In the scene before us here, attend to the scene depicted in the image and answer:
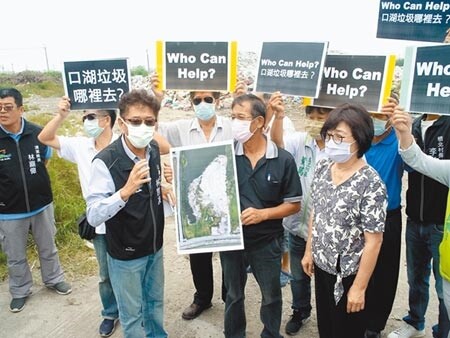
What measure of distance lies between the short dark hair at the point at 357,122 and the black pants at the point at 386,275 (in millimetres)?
1033

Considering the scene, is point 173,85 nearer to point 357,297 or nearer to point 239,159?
point 239,159

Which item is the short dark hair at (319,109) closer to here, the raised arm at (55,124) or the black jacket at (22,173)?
the raised arm at (55,124)

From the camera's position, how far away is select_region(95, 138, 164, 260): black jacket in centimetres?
261

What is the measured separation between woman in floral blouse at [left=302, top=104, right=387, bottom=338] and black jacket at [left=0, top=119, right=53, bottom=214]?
9.59 feet

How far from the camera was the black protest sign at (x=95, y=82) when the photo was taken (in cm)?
326

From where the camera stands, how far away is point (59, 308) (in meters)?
4.13

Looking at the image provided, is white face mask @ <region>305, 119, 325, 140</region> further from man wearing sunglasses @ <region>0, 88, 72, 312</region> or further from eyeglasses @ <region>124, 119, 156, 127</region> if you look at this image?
man wearing sunglasses @ <region>0, 88, 72, 312</region>

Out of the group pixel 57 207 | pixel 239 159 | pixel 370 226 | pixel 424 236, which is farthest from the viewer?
pixel 57 207

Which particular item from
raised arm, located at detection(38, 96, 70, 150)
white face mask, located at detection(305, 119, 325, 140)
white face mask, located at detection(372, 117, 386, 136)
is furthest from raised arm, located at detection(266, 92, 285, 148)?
raised arm, located at detection(38, 96, 70, 150)

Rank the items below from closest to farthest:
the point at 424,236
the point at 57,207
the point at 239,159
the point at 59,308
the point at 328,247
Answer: the point at 328,247 < the point at 239,159 < the point at 424,236 < the point at 59,308 < the point at 57,207

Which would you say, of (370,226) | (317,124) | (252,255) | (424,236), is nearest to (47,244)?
(252,255)

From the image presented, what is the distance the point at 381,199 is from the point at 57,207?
16.4 ft

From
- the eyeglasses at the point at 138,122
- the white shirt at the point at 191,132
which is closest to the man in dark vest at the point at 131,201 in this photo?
the eyeglasses at the point at 138,122

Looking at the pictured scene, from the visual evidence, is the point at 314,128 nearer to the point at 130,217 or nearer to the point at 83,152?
the point at 130,217
